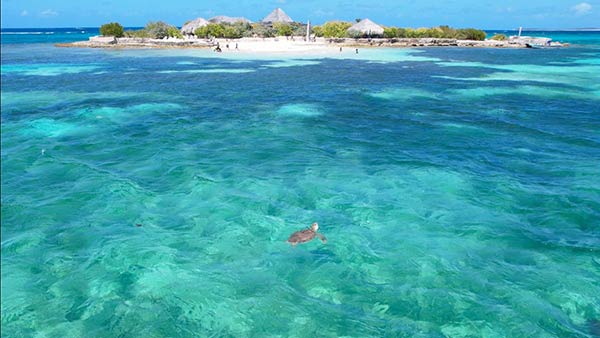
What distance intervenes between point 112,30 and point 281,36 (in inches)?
1451

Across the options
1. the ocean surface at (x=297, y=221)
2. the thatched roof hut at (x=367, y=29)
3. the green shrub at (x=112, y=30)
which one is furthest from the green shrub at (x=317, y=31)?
the ocean surface at (x=297, y=221)

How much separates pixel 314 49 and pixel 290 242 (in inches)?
2751

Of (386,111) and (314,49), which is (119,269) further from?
(314,49)

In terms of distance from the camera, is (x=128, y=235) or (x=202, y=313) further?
(x=128, y=235)

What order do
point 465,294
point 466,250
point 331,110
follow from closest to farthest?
point 465,294, point 466,250, point 331,110

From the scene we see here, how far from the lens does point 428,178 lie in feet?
54.7

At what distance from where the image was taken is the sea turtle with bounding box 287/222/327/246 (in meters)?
12.0

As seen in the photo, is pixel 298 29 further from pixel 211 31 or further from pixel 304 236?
pixel 304 236

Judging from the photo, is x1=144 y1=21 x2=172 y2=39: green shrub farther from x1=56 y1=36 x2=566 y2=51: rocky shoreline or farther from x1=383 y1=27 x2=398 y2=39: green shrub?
x1=383 y1=27 x2=398 y2=39: green shrub

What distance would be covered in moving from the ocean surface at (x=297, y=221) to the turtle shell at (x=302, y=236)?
0.66 feet

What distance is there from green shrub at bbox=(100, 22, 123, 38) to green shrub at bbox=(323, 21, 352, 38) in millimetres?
45100

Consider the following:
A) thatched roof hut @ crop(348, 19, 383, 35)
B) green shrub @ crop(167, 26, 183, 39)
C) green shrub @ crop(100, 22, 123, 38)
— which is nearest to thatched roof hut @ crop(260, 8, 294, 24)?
thatched roof hut @ crop(348, 19, 383, 35)

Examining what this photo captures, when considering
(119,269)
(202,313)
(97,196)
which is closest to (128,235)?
(119,269)

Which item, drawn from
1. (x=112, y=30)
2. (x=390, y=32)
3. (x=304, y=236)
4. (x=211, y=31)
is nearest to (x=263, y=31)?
(x=211, y=31)
